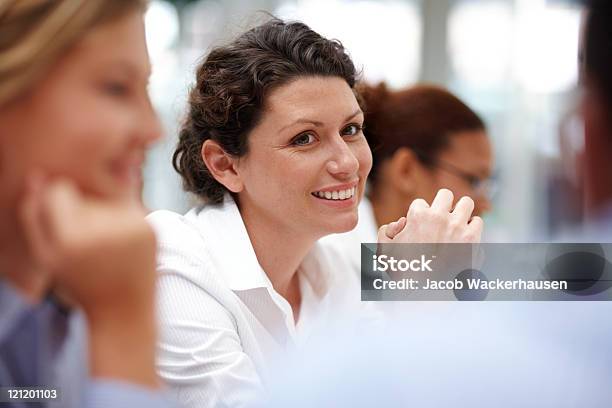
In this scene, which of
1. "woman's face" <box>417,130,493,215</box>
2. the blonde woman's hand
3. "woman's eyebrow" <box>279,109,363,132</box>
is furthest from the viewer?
"woman's face" <box>417,130,493,215</box>

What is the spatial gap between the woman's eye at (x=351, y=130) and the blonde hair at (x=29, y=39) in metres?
0.39

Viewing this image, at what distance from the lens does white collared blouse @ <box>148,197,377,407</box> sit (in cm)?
99

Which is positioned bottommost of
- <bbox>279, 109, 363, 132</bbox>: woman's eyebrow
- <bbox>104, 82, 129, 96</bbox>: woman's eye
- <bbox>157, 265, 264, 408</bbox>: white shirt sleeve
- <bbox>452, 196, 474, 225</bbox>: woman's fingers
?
<bbox>157, 265, 264, 408</bbox>: white shirt sleeve

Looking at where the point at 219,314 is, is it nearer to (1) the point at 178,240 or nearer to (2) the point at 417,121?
(1) the point at 178,240

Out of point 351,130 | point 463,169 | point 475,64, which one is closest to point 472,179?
point 463,169

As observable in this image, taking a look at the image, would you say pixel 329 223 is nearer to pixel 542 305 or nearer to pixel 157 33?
pixel 542 305

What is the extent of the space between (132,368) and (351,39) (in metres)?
0.66

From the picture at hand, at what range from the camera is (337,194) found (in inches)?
38.9

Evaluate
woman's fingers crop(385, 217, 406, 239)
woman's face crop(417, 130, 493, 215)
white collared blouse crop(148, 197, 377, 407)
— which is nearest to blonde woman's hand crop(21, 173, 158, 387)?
white collared blouse crop(148, 197, 377, 407)

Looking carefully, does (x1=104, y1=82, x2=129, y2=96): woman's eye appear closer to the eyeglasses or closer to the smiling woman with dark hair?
the smiling woman with dark hair

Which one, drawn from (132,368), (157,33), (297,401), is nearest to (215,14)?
(157,33)

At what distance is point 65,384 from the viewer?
75 cm

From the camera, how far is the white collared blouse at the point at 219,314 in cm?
99

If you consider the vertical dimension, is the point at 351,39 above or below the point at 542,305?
above
